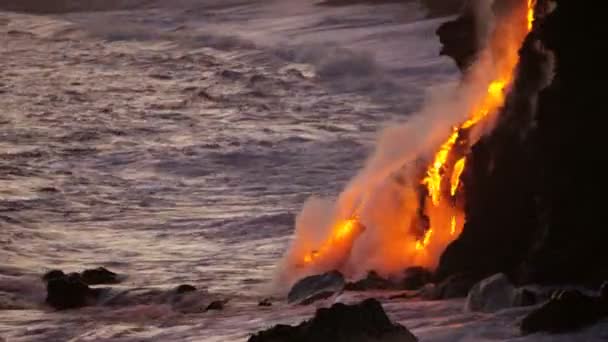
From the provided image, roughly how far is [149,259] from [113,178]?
708 centimetres

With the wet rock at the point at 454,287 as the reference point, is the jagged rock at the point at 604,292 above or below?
above

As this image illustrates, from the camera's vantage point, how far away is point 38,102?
35594 millimetres

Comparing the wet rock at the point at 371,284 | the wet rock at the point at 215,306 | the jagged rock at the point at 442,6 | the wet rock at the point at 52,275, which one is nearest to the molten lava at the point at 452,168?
the wet rock at the point at 371,284

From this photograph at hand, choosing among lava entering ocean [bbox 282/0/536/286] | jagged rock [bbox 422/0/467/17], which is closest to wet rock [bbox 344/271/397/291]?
lava entering ocean [bbox 282/0/536/286]

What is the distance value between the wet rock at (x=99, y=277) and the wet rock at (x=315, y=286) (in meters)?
2.77

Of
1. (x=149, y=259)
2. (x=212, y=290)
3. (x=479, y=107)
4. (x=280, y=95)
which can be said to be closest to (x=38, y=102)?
(x=280, y=95)

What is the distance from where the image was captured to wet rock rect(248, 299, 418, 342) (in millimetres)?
9375

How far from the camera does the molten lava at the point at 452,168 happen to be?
12.7m

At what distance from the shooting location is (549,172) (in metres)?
11.5

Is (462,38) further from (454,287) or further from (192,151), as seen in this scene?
(192,151)

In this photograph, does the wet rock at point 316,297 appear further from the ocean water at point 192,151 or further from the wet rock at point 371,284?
the ocean water at point 192,151

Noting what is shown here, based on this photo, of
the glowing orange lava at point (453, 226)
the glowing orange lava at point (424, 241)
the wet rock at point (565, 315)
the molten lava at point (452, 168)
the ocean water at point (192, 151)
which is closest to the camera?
the wet rock at point (565, 315)

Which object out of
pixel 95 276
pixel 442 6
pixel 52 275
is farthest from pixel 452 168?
pixel 442 6

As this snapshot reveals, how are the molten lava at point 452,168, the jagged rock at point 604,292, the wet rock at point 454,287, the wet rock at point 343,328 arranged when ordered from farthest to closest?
the molten lava at point 452,168 → the wet rock at point 454,287 → the jagged rock at point 604,292 → the wet rock at point 343,328
